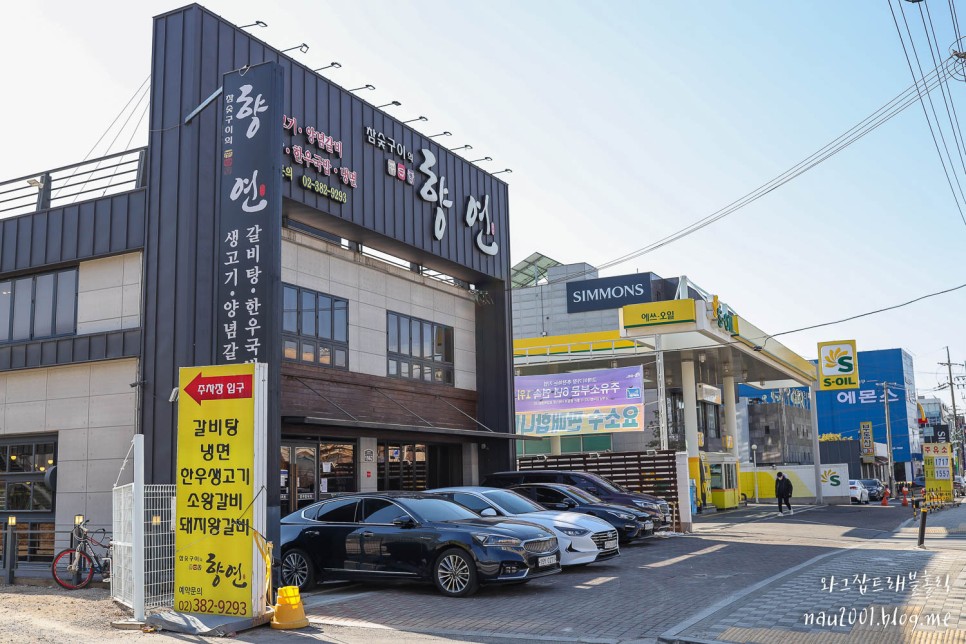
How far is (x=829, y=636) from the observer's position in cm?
895

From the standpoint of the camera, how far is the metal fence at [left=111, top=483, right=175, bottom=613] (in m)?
11.8

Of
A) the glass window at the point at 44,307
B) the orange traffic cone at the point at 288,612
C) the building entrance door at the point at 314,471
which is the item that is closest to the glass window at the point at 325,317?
the building entrance door at the point at 314,471

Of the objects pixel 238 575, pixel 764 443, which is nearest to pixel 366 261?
pixel 238 575

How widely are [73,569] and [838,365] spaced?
3365 cm

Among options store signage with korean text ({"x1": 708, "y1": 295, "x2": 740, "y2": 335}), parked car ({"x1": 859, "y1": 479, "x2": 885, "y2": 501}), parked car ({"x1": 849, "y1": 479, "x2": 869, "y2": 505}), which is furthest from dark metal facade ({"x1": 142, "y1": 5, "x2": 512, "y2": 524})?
parked car ({"x1": 859, "y1": 479, "x2": 885, "y2": 501})

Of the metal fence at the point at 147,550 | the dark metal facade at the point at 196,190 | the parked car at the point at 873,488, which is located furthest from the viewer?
the parked car at the point at 873,488

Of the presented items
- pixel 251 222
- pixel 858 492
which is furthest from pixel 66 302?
pixel 858 492

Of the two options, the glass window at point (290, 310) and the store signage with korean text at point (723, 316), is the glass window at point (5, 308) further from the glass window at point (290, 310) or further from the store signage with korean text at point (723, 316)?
the store signage with korean text at point (723, 316)

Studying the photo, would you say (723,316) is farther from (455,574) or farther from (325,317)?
(455,574)

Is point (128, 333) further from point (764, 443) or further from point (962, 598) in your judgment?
point (764, 443)

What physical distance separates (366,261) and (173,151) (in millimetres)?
6439

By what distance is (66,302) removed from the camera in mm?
19922

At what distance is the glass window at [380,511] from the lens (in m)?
13.9

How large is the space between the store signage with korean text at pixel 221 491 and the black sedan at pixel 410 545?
9.02 ft
